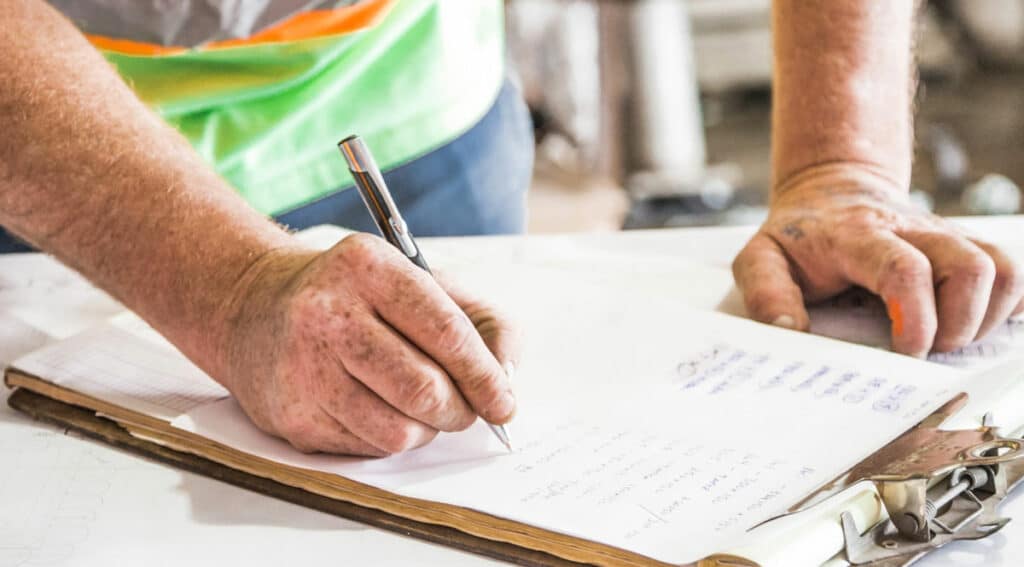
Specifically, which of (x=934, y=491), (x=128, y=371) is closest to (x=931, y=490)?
(x=934, y=491)

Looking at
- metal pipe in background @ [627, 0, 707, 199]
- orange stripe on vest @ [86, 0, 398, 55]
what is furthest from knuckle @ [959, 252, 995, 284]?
metal pipe in background @ [627, 0, 707, 199]

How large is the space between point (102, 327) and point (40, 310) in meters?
0.12

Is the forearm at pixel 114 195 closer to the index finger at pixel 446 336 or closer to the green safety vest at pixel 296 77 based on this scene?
the index finger at pixel 446 336

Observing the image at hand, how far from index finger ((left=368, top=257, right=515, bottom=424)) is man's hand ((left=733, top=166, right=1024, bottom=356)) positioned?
0.89 ft

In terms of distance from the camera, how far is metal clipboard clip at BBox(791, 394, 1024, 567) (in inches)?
19.4

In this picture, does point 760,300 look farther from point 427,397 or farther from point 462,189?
point 462,189

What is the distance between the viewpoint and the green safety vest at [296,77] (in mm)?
1024

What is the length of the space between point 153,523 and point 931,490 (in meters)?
0.39

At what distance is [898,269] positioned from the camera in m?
0.75

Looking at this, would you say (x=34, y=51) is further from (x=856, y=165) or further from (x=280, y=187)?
(x=856, y=165)

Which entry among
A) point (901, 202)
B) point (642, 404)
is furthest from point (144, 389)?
point (901, 202)

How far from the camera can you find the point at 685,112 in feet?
11.8

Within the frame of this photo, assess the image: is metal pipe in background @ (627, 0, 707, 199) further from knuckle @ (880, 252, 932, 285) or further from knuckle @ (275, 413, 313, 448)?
knuckle @ (275, 413, 313, 448)

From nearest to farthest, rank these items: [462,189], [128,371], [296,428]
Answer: [296,428] → [128,371] → [462,189]
